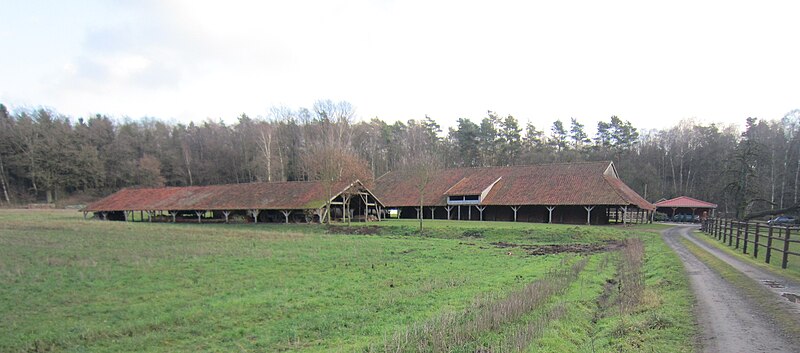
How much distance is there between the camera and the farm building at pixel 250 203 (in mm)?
42906

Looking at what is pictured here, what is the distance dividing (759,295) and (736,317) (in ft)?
6.91

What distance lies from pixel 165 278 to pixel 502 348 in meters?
11.0

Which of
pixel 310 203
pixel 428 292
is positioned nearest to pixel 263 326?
pixel 428 292

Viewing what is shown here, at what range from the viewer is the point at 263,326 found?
29.4 ft

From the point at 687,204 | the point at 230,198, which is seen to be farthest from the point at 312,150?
the point at 687,204

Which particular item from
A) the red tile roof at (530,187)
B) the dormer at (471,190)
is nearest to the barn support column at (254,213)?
the red tile roof at (530,187)

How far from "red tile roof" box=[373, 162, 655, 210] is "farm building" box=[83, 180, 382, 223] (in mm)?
6617

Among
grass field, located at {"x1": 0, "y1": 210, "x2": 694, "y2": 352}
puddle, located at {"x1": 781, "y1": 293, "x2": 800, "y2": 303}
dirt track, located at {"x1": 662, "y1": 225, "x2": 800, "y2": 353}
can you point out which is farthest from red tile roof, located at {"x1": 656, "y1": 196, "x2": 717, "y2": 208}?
puddle, located at {"x1": 781, "y1": 293, "x2": 800, "y2": 303}

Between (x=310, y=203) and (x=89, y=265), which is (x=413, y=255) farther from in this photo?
(x=310, y=203)

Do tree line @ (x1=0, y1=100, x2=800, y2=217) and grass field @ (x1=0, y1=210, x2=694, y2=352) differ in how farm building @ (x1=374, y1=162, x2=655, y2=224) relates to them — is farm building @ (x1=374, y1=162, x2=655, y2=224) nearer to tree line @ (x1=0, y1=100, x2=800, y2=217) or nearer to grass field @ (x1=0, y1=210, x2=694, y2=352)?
tree line @ (x1=0, y1=100, x2=800, y2=217)

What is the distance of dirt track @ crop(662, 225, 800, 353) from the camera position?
228 inches

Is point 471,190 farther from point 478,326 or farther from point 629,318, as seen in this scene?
point 478,326

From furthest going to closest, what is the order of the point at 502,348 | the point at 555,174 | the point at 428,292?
the point at 555,174 → the point at 428,292 → the point at 502,348

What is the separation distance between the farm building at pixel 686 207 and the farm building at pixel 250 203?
3701 cm
